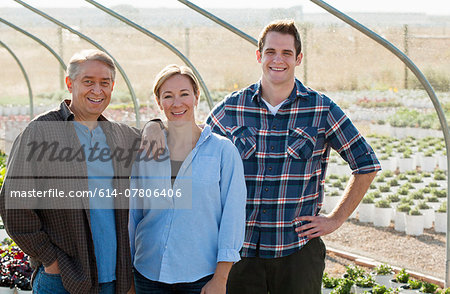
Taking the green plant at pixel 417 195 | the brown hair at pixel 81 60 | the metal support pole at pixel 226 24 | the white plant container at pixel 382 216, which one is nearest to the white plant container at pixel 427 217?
the white plant container at pixel 382 216

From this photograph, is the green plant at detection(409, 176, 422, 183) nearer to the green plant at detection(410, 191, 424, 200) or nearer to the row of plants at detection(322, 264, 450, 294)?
the green plant at detection(410, 191, 424, 200)

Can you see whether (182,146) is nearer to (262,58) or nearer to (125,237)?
(125,237)

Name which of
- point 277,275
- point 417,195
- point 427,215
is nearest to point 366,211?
point 427,215

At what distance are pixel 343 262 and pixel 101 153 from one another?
3.74 m

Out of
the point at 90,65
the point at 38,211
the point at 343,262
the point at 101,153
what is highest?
the point at 90,65

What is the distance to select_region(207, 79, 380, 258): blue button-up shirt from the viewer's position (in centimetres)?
271

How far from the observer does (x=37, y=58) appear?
32906 mm

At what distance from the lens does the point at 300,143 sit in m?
2.70

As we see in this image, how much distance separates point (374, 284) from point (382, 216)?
2838 millimetres

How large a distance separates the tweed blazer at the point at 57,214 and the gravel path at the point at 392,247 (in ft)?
11.0

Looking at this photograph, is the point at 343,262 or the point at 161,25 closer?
the point at 343,262

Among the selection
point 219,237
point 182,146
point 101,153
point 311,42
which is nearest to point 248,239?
point 219,237

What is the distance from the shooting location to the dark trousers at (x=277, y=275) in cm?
272

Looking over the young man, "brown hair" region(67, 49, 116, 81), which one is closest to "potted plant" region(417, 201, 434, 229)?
the young man
